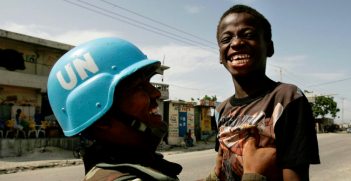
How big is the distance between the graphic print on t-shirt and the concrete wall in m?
13.7

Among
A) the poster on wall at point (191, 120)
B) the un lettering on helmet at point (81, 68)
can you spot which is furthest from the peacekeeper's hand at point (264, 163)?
the poster on wall at point (191, 120)

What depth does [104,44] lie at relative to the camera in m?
1.52

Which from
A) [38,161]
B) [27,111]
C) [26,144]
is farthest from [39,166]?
[27,111]

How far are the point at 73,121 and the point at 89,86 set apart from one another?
8.8 inches

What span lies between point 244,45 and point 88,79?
0.94 metres

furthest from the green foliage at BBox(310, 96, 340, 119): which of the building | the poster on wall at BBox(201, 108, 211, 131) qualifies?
the building

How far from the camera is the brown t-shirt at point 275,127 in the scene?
4.39 feet

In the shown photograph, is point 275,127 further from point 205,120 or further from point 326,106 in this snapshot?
point 326,106

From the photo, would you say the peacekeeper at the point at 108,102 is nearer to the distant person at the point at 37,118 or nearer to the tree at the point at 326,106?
the distant person at the point at 37,118

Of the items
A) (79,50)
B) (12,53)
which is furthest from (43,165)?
(79,50)

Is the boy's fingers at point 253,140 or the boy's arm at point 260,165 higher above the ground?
the boy's fingers at point 253,140

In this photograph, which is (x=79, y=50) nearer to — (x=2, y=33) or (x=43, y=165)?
(x=43, y=165)

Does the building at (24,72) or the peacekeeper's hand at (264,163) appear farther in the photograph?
the building at (24,72)

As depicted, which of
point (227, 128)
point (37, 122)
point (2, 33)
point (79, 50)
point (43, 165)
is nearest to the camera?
point (79, 50)
